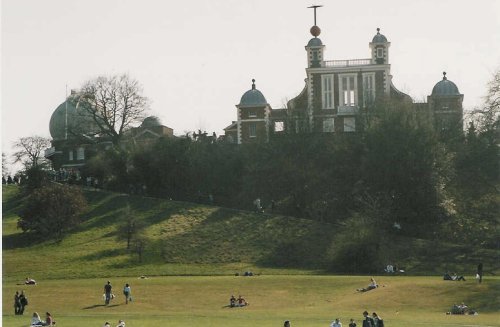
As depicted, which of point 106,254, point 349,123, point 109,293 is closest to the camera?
point 109,293

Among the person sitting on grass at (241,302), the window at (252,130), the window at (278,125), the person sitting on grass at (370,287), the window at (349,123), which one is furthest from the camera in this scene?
the window at (252,130)

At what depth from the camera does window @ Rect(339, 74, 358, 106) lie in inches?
4190

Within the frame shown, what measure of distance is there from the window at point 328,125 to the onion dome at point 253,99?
7.72 m

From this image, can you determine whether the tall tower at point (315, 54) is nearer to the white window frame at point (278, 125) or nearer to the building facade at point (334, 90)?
the building facade at point (334, 90)

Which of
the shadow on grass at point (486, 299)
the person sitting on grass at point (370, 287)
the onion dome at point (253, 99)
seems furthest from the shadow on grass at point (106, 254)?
the onion dome at point (253, 99)

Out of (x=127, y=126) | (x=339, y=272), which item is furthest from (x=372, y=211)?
(x=127, y=126)

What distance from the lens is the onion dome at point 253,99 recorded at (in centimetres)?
10656

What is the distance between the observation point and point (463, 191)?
274ft

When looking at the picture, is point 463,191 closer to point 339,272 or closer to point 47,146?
point 339,272

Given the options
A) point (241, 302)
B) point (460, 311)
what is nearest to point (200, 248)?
point (241, 302)

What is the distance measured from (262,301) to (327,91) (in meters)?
57.4

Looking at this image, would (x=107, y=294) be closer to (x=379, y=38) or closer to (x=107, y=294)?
(x=107, y=294)

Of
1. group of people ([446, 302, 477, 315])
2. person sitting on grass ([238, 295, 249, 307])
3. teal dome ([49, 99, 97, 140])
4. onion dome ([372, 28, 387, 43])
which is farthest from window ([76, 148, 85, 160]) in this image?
group of people ([446, 302, 477, 315])

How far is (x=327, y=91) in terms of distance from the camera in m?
107
